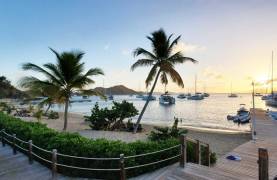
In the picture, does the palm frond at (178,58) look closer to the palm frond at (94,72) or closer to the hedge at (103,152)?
the palm frond at (94,72)

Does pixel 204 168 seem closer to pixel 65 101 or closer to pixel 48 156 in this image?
pixel 48 156

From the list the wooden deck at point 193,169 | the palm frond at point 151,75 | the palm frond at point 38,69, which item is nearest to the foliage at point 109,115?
the palm frond at point 151,75

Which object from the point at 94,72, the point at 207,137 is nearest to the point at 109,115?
the point at 94,72

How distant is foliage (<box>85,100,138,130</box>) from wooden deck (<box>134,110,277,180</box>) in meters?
11.1

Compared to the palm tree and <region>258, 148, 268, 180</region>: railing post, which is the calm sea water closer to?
the palm tree

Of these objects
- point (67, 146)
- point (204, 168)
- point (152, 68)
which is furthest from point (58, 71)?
point (204, 168)

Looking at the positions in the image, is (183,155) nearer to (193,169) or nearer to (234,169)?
(193,169)

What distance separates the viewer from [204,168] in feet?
26.2

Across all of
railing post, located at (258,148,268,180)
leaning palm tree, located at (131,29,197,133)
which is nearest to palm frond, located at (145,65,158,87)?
leaning palm tree, located at (131,29,197,133)

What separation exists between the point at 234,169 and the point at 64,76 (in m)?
13.1

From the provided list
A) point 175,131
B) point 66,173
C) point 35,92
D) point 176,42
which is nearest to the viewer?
point 66,173

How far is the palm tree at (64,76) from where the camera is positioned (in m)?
17.3

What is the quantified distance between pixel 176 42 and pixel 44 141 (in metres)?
13.7

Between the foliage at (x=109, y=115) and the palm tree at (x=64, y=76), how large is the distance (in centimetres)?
394
